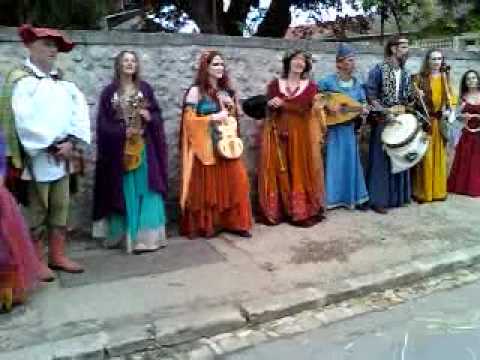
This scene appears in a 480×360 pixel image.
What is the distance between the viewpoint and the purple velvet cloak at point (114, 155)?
437cm

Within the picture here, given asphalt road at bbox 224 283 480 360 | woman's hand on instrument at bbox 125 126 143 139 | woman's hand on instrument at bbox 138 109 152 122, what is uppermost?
woman's hand on instrument at bbox 138 109 152 122

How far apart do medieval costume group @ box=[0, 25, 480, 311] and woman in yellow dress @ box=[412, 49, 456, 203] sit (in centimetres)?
1

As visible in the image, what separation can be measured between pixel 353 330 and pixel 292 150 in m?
2.18

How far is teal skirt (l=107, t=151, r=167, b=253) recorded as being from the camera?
448 cm

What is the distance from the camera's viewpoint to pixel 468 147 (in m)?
6.85

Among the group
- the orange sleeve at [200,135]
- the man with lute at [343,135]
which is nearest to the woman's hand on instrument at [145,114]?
the orange sleeve at [200,135]

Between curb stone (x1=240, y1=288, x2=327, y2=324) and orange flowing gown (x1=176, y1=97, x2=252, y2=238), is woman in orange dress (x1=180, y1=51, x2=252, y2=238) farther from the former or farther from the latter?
curb stone (x1=240, y1=288, x2=327, y2=324)

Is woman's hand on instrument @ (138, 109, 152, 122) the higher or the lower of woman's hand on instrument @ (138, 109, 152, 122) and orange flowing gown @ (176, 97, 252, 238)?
the higher

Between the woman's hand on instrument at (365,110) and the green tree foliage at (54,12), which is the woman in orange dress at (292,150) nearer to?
the woman's hand on instrument at (365,110)

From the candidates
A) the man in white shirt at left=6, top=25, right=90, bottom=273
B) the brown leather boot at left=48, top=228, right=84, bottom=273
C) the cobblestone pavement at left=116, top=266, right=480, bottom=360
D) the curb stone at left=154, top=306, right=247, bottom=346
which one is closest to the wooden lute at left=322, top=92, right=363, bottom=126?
the cobblestone pavement at left=116, top=266, right=480, bottom=360

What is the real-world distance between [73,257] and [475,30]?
8.89 m

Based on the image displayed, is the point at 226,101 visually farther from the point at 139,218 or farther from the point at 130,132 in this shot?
the point at 139,218

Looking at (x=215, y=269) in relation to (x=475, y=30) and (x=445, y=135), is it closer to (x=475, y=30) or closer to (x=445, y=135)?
(x=445, y=135)

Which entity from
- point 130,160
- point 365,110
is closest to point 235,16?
point 365,110
